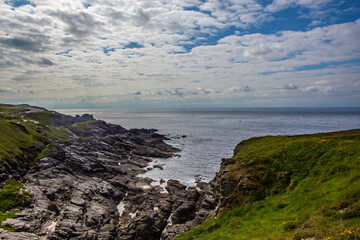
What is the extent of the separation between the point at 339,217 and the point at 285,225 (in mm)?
3911

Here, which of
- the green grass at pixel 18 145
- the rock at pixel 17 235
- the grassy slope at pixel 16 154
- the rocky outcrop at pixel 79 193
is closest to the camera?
the rock at pixel 17 235

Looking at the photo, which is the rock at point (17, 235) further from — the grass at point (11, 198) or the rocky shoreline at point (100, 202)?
the grass at point (11, 198)

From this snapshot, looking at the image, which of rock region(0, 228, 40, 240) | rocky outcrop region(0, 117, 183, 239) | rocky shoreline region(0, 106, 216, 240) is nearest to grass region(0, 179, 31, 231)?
rocky shoreline region(0, 106, 216, 240)

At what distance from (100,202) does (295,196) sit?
41.9 metres

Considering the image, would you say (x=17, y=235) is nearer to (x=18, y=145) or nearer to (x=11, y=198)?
(x=11, y=198)

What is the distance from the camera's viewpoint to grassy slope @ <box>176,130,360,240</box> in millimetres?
15219

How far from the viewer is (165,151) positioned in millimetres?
105938

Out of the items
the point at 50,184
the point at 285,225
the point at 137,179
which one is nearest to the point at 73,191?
the point at 50,184

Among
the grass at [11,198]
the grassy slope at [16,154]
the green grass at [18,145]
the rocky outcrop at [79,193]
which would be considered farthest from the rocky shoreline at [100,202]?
the green grass at [18,145]

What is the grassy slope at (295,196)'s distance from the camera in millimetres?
15219

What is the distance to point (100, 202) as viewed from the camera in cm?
4759

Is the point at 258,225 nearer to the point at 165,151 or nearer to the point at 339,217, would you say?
the point at 339,217

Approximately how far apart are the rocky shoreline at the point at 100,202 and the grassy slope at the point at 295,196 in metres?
10.0

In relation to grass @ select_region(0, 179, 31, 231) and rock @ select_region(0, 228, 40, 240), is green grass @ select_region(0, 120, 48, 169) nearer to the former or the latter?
grass @ select_region(0, 179, 31, 231)
